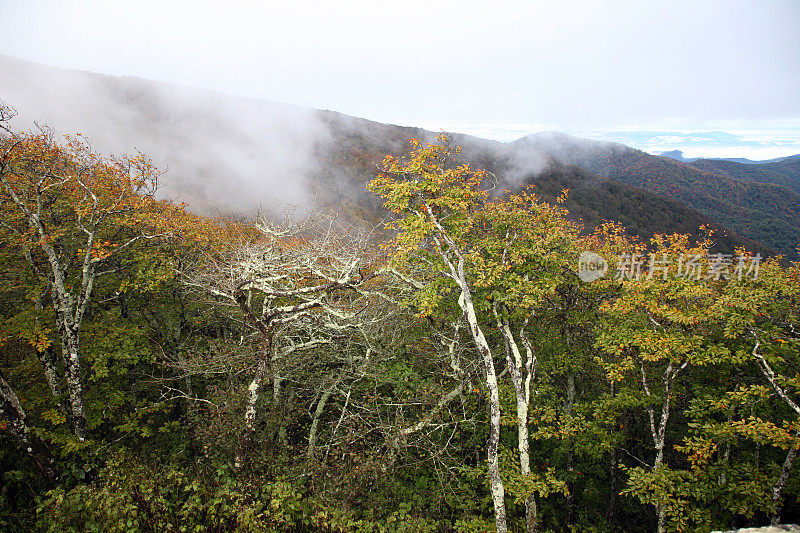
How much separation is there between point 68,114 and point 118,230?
12561 centimetres

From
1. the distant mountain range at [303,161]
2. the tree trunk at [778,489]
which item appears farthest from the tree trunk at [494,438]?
the distant mountain range at [303,161]

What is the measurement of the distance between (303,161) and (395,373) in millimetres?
140066

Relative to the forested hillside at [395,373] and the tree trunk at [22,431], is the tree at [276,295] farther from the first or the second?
the tree trunk at [22,431]

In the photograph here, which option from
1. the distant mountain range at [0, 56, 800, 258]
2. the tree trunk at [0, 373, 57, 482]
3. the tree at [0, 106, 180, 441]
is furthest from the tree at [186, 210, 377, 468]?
the distant mountain range at [0, 56, 800, 258]

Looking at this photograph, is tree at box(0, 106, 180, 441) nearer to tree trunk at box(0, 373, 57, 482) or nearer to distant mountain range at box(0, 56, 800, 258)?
tree trunk at box(0, 373, 57, 482)

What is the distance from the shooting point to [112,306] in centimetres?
1505

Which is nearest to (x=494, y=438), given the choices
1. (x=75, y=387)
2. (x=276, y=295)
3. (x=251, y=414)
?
(x=251, y=414)

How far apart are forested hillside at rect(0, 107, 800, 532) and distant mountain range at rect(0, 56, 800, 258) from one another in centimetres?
6419

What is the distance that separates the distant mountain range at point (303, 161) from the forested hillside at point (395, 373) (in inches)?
2527

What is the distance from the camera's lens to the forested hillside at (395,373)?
8.71 metres

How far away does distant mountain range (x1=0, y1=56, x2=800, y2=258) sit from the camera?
99.2m

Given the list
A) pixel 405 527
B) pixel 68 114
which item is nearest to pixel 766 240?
pixel 405 527

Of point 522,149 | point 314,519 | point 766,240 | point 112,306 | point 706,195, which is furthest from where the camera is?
point 522,149

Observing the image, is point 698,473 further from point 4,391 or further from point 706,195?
point 706,195
